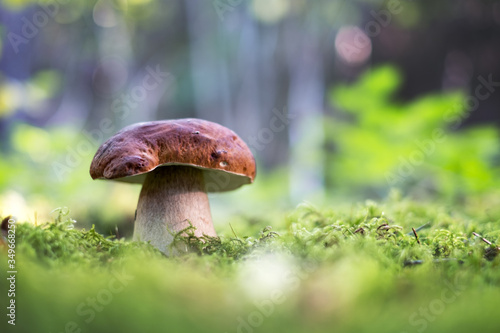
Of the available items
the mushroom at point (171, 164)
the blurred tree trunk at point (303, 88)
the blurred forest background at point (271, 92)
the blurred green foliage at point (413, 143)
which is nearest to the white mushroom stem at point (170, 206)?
the mushroom at point (171, 164)

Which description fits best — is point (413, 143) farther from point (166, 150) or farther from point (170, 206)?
point (166, 150)

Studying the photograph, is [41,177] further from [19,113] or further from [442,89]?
[442,89]

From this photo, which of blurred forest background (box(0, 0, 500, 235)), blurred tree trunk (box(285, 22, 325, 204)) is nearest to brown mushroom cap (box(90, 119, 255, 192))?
blurred forest background (box(0, 0, 500, 235))

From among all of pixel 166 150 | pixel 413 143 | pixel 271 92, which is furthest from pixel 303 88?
pixel 166 150

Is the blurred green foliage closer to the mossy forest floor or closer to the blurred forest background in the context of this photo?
the blurred forest background

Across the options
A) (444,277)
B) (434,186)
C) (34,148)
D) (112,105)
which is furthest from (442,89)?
(112,105)

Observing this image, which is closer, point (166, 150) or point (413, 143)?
point (166, 150)
